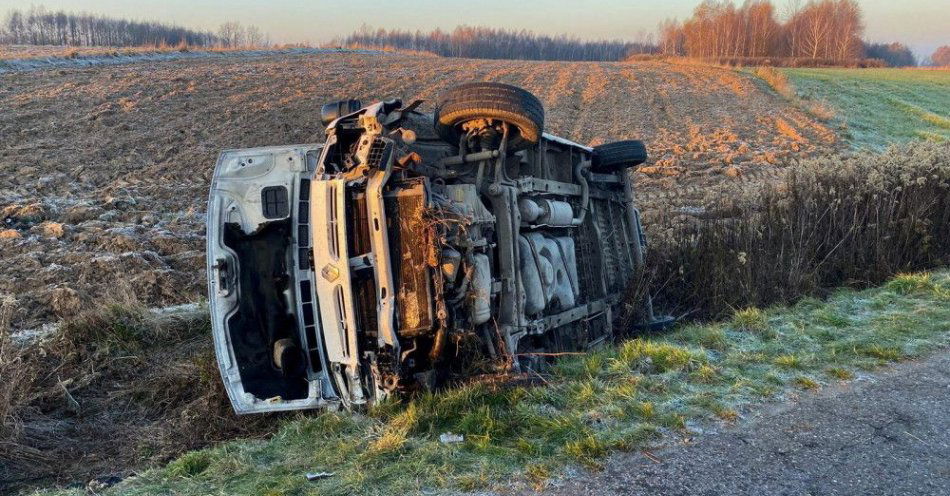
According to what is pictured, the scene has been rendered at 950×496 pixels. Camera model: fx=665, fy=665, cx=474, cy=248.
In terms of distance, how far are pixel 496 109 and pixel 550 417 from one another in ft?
6.77

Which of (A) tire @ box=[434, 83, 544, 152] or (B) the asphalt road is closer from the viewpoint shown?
(B) the asphalt road

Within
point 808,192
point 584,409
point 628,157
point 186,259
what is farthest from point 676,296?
point 186,259

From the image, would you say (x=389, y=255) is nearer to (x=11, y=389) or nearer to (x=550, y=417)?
(x=550, y=417)

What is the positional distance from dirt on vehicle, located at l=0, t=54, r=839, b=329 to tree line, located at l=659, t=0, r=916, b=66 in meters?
39.4

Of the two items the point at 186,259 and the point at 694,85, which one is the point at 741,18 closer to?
the point at 694,85

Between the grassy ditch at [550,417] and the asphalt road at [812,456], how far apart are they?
6.0 inches

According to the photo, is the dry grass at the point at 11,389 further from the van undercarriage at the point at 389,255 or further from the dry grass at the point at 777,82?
the dry grass at the point at 777,82

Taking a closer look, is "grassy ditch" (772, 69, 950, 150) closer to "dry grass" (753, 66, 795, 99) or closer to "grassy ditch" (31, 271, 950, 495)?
"dry grass" (753, 66, 795, 99)

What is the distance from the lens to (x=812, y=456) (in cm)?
306

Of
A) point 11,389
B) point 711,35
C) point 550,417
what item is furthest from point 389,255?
point 711,35

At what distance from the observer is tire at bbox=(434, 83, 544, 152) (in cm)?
446

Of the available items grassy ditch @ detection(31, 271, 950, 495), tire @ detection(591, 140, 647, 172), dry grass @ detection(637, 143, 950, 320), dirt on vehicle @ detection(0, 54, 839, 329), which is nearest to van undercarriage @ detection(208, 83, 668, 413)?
grassy ditch @ detection(31, 271, 950, 495)

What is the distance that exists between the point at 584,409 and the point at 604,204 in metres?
3.19

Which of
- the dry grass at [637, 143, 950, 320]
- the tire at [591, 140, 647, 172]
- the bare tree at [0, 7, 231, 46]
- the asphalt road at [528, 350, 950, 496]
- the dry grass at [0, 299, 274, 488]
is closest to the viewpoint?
the asphalt road at [528, 350, 950, 496]
